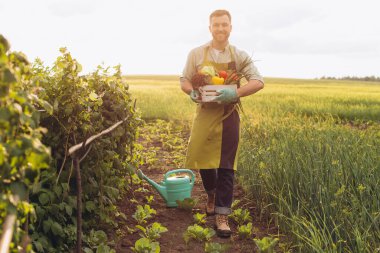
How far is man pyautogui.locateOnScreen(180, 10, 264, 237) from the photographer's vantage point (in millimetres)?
3820

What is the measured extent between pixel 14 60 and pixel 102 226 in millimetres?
2304

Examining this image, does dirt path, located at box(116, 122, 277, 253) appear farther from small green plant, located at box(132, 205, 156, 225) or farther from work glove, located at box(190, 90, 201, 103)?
work glove, located at box(190, 90, 201, 103)

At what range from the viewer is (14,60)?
147cm

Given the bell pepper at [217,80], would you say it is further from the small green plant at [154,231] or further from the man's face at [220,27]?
the small green plant at [154,231]

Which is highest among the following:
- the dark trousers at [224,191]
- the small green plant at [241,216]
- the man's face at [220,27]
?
the man's face at [220,27]

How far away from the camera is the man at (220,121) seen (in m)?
3.82

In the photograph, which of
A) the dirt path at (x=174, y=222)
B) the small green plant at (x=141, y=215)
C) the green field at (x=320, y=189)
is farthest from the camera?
the small green plant at (x=141, y=215)

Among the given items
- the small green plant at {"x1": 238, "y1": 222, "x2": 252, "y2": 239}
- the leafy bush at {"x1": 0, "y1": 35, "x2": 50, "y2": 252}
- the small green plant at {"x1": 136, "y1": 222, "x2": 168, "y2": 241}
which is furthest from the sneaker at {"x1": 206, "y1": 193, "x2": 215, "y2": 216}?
the leafy bush at {"x1": 0, "y1": 35, "x2": 50, "y2": 252}

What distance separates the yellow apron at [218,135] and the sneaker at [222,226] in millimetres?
381

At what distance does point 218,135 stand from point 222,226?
2.27 feet

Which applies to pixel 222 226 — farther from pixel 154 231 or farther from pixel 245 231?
pixel 154 231

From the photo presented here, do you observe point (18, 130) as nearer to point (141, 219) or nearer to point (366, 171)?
point (141, 219)

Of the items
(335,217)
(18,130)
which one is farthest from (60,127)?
(335,217)

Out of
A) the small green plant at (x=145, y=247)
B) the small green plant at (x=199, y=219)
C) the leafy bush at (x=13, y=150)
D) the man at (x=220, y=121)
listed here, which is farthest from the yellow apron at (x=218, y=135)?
the leafy bush at (x=13, y=150)
